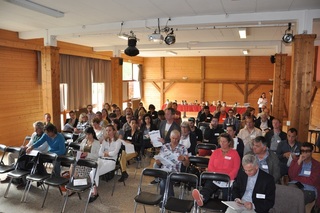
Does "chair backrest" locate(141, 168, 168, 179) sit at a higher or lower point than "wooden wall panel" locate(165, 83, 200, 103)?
lower

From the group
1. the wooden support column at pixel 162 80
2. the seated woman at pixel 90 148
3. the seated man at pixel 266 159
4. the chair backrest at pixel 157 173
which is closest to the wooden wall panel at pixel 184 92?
the wooden support column at pixel 162 80

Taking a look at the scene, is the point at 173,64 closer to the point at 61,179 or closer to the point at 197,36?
the point at 197,36

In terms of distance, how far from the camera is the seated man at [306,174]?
13.0 ft

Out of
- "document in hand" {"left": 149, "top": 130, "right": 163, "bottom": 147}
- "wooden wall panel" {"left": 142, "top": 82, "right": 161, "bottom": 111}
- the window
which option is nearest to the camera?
"document in hand" {"left": 149, "top": 130, "right": 163, "bottom": 147}

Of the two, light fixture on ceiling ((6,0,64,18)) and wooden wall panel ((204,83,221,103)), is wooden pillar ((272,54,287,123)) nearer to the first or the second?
light fixture on ceiling ((6,0,64,18))

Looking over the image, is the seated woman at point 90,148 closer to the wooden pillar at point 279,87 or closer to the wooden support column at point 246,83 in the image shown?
the wooden pillar at point 279,87

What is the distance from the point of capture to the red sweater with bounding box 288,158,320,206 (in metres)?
3.99

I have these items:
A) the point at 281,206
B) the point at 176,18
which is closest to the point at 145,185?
the point at 281,206

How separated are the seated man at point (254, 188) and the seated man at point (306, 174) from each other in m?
1.04

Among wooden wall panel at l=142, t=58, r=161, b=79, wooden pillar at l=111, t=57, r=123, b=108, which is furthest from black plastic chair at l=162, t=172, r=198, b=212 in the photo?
wooden wall panel at l=142, t=58, r=161, b=79

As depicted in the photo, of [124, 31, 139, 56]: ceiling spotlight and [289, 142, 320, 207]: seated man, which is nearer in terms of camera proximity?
[289, 142, 320, 207]: seated man

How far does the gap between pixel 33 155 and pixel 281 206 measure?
4.36 metres

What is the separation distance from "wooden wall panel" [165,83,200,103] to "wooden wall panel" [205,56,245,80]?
3.58ft

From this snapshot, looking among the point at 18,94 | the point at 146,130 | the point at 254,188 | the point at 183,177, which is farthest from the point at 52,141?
the point at 254,188
